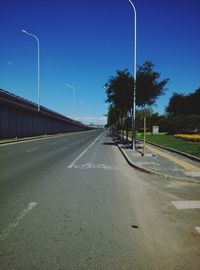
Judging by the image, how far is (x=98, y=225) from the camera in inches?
205

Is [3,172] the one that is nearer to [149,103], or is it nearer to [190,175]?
[190,175]

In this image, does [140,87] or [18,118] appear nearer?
[140,87]

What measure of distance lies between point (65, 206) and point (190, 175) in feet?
18.6

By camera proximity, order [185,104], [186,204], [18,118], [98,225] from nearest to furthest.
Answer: [98,225] < [186,204] < [18,118] < [185,104]

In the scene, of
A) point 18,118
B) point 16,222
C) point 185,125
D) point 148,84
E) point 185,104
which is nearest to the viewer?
point 16,222

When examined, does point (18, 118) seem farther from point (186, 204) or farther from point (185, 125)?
point (186, 204)

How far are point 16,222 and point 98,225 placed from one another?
1.55m

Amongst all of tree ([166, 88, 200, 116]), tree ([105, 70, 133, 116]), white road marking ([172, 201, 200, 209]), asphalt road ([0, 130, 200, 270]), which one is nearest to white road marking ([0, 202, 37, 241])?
asphalt road ([0, 130, 200, 270])

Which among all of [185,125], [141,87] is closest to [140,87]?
[141,87]

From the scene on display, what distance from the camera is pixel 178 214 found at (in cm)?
595

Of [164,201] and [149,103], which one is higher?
[149,103]

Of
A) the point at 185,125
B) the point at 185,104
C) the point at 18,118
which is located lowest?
the point at 185,125

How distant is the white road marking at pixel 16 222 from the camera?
4723mm

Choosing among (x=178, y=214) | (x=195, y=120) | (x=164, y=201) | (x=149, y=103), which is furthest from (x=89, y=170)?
(x=195, y=120)
